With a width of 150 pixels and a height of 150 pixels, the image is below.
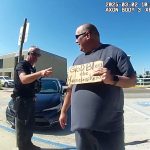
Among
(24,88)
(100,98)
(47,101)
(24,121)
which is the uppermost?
(24,88)

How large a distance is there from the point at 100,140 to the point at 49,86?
7303 mm

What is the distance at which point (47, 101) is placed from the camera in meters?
9.22

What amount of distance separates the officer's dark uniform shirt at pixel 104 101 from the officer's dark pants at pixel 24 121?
248cm

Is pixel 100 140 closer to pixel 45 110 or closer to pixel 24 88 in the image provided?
pixel 24 88

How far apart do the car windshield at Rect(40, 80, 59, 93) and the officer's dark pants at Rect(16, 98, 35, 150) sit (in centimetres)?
423

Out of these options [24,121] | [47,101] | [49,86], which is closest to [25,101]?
[24,121]

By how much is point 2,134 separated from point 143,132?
3.48 meters

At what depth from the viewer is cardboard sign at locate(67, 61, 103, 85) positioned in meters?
3.33

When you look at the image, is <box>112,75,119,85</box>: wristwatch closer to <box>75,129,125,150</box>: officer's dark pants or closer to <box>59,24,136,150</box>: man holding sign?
<box>59,24,136,150</box>: man holding sign

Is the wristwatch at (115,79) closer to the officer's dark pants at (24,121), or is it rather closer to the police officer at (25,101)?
the police officer at (25,101)

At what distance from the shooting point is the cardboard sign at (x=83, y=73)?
333 cm

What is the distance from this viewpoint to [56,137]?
8.27 meters

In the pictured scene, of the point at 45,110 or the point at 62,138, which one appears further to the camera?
the point at 45,110

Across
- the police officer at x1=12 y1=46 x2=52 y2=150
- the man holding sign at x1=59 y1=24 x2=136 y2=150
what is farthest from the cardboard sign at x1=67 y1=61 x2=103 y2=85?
the police officer at x1=12 y1=46 x2=52 y2=150
